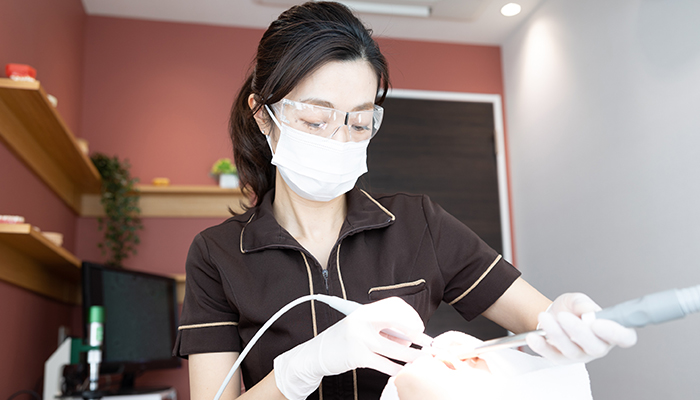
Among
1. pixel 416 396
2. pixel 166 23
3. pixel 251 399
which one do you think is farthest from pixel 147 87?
pixel 416 396

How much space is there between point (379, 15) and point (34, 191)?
2209mm

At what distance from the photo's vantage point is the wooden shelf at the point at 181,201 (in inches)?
130

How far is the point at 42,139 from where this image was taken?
2.39m

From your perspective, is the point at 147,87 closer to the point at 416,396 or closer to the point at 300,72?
the point at 300,72

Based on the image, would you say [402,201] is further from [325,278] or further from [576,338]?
[576,338]

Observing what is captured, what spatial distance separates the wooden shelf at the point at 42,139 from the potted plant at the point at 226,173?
672mm

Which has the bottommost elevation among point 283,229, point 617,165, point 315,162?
point 283,229

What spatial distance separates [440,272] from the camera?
3.95ft

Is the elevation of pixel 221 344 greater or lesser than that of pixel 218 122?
lesser

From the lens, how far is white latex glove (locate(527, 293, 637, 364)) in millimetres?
645

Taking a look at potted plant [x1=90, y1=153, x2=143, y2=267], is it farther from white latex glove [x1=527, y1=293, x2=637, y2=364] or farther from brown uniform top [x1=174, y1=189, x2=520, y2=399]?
white latex glove [x1=527, y1=293, x2=637, y2=364]

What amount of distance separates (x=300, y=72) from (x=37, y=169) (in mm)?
1768

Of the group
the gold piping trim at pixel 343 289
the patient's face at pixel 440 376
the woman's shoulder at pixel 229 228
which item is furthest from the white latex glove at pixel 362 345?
the woman's shoulder at pixel 229 228

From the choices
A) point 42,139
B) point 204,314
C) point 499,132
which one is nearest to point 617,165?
point 499,132
